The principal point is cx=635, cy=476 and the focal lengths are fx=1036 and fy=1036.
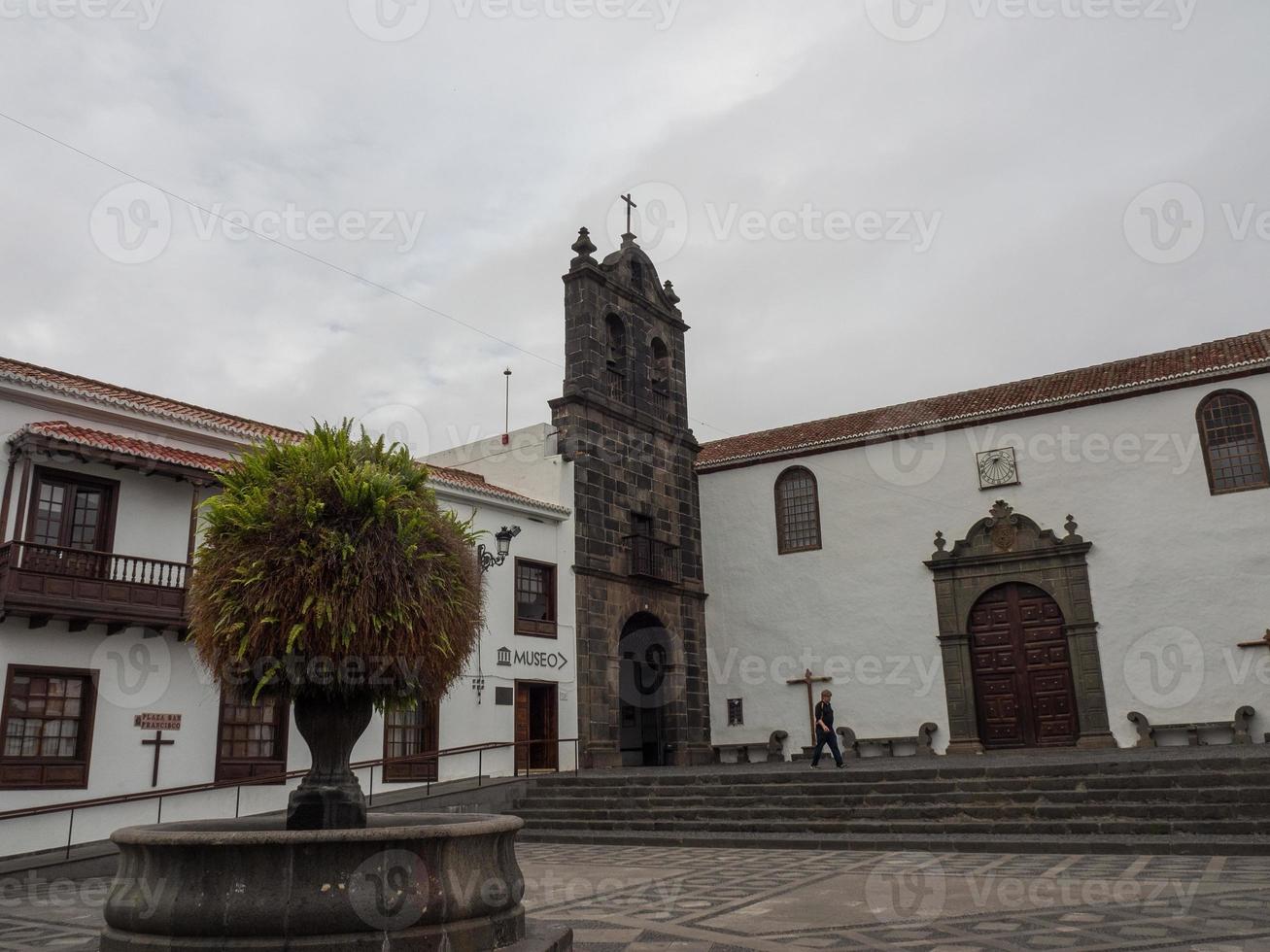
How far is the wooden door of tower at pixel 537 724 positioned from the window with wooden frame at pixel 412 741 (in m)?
1.80

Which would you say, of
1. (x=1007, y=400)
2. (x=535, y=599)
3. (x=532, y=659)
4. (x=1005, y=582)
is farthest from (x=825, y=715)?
(x=1007, y=400)

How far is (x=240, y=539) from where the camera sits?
578cm

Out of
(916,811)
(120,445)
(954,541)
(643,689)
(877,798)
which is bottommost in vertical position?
(916,811)

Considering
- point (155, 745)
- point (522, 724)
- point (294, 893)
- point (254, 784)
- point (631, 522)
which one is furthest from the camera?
point (631, 522)

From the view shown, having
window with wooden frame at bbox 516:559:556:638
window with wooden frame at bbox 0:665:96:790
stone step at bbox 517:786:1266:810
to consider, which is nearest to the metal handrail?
window with wooden frame at bbox 0:665:96:790

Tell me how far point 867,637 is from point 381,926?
15781mm

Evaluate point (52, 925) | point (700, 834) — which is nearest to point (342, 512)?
point (52, 925)

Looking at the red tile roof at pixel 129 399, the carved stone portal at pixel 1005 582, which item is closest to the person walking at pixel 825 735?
the carved stone portal at pixel 1005 582

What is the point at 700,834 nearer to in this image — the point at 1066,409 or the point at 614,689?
the point at 614,689

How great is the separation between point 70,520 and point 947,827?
11106mm

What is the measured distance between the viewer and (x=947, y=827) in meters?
11.5

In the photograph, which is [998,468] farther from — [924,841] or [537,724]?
[924,841]

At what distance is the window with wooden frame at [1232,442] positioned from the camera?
54.6ft

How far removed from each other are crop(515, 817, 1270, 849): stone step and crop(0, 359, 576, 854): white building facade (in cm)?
367
